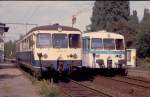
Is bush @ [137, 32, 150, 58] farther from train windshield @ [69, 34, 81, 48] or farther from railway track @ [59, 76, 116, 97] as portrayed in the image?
railway track @ [59, 76, 116, 97]

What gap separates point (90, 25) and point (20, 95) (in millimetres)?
58979

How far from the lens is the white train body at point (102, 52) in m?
26.4

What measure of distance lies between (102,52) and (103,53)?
0.09 m

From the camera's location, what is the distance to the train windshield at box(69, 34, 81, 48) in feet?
74.1

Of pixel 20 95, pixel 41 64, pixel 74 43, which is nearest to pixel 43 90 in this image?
pixel 20 95

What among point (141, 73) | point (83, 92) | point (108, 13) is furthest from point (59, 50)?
point (108, 13)

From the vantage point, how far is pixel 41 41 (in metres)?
22.2

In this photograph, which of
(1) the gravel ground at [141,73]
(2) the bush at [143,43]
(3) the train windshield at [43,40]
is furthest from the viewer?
(2) the bush at [143,43]

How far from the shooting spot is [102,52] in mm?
26484

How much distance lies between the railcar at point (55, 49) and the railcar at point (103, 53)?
3851mm

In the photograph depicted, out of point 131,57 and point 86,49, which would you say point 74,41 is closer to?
point 86,49

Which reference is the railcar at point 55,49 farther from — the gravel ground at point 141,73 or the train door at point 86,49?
the gravel ground at point 141,73

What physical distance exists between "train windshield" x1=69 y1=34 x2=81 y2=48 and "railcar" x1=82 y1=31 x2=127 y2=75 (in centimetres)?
377

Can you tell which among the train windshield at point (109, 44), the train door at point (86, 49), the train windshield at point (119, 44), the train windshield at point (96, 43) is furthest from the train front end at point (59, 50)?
the train windshield at point (119, 44)
